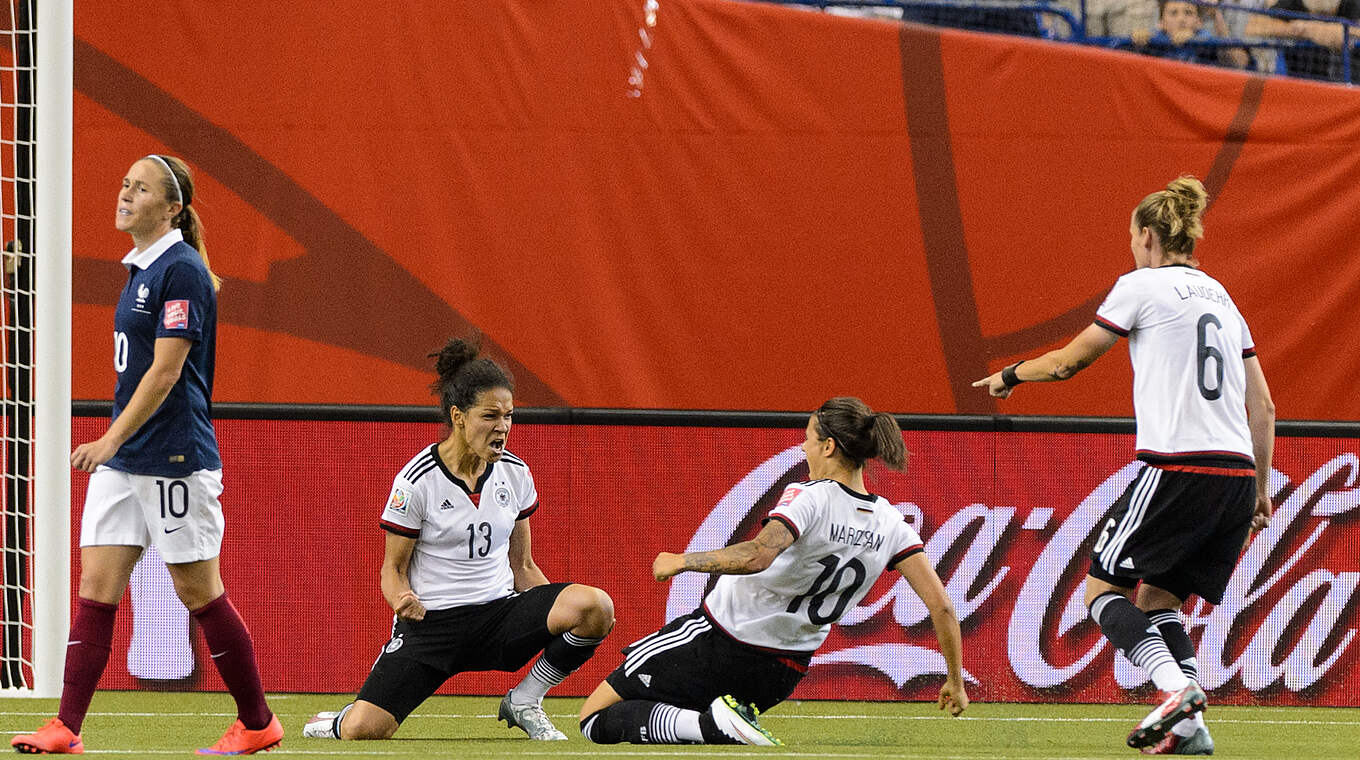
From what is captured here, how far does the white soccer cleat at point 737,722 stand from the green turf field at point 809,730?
0.05 m

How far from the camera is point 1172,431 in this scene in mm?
5289

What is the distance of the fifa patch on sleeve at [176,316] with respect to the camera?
4.76m

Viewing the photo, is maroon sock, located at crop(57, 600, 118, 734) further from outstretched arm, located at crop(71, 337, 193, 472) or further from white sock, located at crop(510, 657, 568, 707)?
white sock, located at crop(510, 657, 568, 707)

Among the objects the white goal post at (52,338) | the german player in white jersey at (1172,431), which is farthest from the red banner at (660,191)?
the german player in white jersey at (1172,431)

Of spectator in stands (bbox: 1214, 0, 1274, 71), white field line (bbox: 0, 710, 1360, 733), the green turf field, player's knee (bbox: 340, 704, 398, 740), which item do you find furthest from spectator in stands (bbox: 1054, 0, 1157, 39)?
player's knee (bbox: 340, 704, 398, 740)

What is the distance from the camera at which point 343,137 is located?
7.84 m

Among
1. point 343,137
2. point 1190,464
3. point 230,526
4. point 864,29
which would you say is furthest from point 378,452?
point 1190,464

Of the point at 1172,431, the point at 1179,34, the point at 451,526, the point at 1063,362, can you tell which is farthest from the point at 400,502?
the point at 1179,34

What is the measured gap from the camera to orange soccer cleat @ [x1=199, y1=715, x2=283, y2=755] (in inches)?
194

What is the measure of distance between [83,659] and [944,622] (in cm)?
252

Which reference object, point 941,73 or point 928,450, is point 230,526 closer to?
point 928,450

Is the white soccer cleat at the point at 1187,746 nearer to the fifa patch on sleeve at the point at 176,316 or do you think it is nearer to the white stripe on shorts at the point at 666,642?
the white stripe on shorts at the point at 666,642

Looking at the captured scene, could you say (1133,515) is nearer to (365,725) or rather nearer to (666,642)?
(666,642)

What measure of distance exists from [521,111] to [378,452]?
170 centimetres
